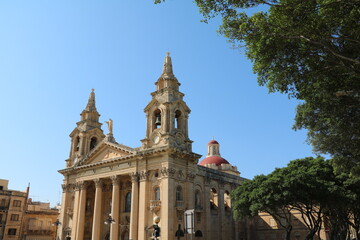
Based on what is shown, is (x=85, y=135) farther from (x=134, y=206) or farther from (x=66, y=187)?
(x=134, y=206)

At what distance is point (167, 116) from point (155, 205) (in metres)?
9.05

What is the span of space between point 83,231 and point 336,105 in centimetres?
3133

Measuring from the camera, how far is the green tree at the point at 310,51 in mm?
14508

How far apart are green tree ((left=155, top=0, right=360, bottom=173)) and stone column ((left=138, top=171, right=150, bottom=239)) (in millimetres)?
18478

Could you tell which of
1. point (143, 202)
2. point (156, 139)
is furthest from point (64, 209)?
point (156, 139)

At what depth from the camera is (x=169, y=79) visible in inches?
1486

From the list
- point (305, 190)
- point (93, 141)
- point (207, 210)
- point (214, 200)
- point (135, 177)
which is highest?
point (93, 141)

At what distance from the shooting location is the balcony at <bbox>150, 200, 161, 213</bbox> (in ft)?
107

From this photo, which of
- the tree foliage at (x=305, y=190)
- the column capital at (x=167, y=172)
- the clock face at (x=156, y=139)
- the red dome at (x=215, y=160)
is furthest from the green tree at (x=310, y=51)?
the red dome at (x=215, y=160)

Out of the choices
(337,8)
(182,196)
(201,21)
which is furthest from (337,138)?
(182,196)

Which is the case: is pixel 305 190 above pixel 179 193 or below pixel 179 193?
below

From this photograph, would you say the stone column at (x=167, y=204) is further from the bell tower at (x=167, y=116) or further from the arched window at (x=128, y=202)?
the arched window at (x=128, y=202)

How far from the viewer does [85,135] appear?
146 ft

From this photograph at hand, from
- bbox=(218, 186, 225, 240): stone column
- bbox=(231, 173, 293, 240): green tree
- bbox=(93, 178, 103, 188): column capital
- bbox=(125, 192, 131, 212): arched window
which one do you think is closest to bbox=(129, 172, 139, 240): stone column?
bbox=(125, 192, 131, 212): arched window
